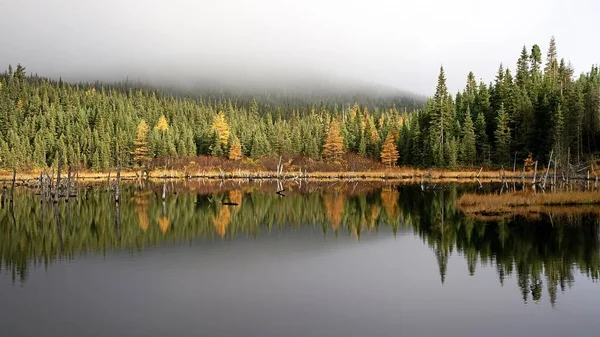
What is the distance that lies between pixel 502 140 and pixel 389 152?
2414 cm

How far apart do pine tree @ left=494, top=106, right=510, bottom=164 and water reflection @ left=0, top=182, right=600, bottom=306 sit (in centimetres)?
4008

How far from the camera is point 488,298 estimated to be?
21938 mm

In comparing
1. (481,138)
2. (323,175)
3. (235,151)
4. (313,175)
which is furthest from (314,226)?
(235,151)

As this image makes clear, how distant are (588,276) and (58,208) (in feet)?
165

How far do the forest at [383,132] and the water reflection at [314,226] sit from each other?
3870 cm

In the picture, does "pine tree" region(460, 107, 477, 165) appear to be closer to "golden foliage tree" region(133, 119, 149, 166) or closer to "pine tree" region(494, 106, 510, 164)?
"pine tree" region(494, 106, 510, 164)

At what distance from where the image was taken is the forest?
102 meters

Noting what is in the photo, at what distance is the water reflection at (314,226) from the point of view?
1111 inches

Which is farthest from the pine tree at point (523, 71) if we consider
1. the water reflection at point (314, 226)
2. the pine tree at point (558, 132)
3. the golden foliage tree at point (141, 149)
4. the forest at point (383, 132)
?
the golden foliage tree at point (141, 149)

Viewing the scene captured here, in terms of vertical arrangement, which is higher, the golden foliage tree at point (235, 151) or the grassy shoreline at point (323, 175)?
the golden foliage tree at point (235, 151)

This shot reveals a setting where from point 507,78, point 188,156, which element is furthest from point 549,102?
point 188,156

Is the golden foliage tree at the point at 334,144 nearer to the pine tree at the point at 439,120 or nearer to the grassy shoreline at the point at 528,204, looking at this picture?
the pine tree at the point at 439,120

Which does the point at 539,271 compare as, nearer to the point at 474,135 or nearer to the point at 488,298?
the point at 488,298

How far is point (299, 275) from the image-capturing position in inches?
1048
